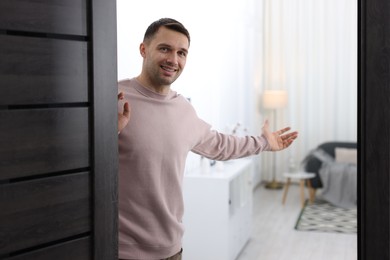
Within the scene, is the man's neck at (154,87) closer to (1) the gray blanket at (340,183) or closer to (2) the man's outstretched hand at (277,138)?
(2) the man's outstretched hand at (277,138)

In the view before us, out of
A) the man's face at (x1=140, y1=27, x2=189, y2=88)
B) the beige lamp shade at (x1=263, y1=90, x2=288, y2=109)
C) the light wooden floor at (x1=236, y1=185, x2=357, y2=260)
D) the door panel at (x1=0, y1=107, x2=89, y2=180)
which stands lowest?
the light wooden floor at (x1=236, y1=185, x2=357, y2=260)

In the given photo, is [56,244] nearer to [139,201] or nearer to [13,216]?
[13,216]

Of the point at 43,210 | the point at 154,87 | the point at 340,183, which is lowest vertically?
the point at 340,183

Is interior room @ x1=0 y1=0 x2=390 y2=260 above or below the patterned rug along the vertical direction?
above

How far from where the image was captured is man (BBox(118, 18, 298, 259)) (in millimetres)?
1258

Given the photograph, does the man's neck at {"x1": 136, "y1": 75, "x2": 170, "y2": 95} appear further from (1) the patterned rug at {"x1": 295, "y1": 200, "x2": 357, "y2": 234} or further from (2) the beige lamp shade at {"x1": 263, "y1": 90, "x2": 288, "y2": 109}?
(2) the beige lamp shade at {"x1": 263, "y1": 90, "x2": 288, "y2": 109}

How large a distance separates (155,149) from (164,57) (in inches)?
9.0

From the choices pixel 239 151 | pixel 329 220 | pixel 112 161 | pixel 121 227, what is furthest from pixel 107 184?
pixel 329 220

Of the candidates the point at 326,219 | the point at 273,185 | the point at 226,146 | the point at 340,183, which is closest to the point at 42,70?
the point at 226,146

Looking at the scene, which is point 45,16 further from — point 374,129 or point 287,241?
point 287,241

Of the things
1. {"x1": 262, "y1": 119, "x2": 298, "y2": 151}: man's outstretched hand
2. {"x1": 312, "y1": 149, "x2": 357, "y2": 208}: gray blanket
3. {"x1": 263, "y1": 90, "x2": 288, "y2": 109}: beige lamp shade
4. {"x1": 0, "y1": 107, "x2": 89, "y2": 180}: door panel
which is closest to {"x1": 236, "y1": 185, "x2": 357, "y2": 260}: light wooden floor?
{"x1": 312, "y1": 149, "x2": 357, "y2": 208}: gray blanket

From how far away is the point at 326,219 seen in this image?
142 inches

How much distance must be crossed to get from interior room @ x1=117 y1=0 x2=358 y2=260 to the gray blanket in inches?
5.7

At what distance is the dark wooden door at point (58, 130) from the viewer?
917mm
